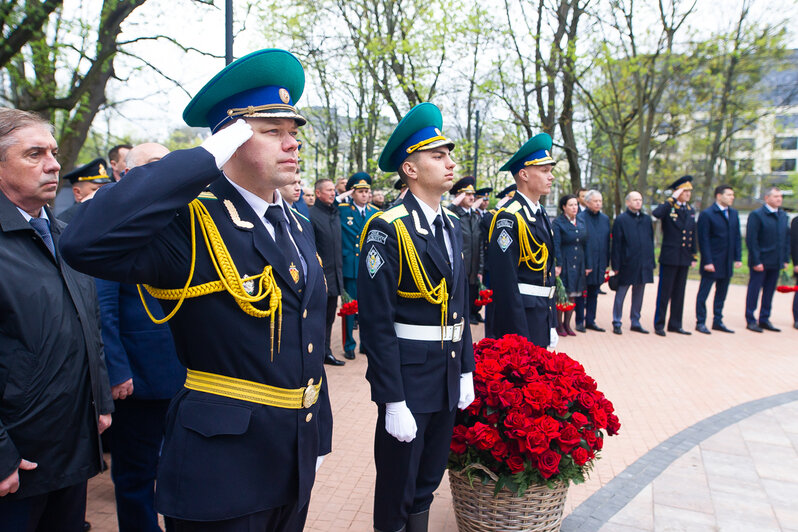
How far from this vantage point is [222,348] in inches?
67.6

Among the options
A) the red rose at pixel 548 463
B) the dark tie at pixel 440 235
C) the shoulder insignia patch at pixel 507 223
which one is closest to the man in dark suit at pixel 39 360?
the dark tie at pixel 440 235

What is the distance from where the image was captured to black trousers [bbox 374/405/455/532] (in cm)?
274

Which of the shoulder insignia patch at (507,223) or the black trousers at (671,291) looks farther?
the black trousers at (671,291)

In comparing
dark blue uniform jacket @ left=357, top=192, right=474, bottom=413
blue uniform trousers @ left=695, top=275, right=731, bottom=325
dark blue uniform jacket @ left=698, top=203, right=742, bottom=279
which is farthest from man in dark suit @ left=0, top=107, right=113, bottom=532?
dark blue uniform jacket @ left=698, top=203, right=742, bottom=279

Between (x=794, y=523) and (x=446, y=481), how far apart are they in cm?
215

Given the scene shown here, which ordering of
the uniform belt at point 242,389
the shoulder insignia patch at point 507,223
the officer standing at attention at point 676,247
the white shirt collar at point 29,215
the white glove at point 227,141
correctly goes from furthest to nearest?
the officer standing at attention at point 676,247 → the shoulder insignia patch at point 507,223 → the white shirt collar at point 29,215 → the uniform belt at point 242,389 → the white glove at point 227,141

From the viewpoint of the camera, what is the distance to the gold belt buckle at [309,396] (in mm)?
1863

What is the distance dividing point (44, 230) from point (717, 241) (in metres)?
9.70

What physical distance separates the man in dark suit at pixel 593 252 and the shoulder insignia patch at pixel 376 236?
22.8 ft

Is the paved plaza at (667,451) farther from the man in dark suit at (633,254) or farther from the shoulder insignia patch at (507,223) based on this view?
the shoulder insignia patch at (507,223)

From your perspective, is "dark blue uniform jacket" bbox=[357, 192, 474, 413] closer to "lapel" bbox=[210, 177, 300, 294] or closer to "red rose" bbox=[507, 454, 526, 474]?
"red rose" bbox=[507, 454, 526, 474]

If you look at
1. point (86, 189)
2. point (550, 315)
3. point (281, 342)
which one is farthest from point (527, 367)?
point (86, 189)

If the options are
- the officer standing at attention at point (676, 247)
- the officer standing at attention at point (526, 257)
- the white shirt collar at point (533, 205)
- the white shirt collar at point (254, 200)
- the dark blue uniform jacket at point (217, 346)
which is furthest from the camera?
the officer standing at attention at point (676, 247)

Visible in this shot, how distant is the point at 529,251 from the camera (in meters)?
4.19
